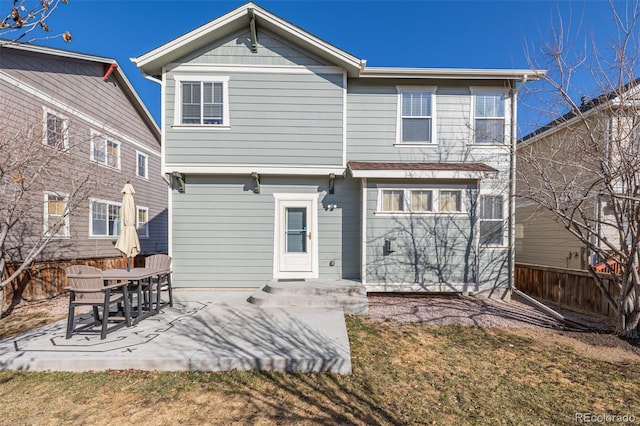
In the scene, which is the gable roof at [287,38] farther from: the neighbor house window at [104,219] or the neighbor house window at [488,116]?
the neighbor house window at [104,219]

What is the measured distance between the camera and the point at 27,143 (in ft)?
19.1

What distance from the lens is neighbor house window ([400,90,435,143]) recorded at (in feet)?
26.9

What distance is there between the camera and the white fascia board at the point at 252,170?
769cm

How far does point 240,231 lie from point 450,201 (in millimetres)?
5672

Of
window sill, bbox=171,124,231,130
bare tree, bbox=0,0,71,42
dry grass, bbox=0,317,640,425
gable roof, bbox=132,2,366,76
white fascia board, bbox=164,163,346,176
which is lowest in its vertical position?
dry grass, bbox=0,317,640,425

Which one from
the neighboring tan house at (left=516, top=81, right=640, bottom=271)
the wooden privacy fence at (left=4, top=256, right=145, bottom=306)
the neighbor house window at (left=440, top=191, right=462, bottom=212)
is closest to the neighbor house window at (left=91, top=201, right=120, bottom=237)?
the wooden privacy fence at (left=4, top=256, right=145, bottom=306)

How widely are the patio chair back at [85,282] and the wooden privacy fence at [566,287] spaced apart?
9.45 meters

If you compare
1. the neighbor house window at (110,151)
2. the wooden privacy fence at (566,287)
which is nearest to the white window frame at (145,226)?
the neighbor house window at (110,151)

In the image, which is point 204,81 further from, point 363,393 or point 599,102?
point 599,102

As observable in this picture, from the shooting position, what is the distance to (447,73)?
785 centimetres

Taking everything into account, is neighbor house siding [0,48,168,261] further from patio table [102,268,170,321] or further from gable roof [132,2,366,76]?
patio table [102,268,170,321]


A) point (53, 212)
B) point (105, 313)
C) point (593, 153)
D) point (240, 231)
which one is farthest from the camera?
point (53, 212)

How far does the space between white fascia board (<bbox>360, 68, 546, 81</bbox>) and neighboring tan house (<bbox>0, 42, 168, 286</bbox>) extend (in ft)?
23.9

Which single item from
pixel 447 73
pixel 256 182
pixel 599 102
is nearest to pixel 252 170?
pixel 256 182
